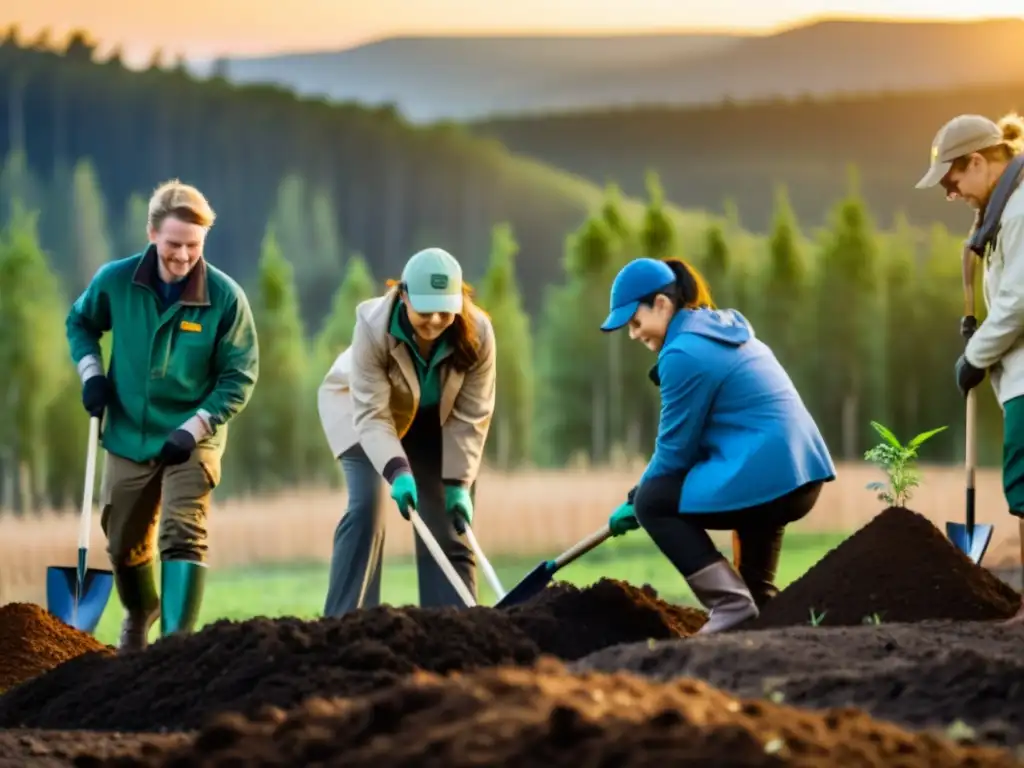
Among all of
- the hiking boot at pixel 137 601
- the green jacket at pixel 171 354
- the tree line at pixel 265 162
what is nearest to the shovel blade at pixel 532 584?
the green jacket at pixel 171 354

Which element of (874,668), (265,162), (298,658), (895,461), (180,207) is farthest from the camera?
(265,162)

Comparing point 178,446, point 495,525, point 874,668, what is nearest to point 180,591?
point 178,446

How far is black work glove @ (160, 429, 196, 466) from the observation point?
6.82 m

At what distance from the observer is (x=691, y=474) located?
20.3 feet

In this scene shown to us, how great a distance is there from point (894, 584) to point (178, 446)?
276cm

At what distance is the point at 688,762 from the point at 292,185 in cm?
3983

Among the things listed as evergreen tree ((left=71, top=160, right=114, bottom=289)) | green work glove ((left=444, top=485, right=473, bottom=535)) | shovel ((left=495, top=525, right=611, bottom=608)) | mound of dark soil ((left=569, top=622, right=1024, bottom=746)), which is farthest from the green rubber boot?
evergreen tree ((left=71, top=160, right=114, bottom=289))

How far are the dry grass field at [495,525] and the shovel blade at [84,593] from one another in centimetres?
751

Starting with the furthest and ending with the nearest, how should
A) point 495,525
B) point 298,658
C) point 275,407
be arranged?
1. point 275,407
2. point 495,525
3. point 298,658

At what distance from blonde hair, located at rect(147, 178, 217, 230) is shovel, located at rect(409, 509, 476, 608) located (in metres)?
1.40

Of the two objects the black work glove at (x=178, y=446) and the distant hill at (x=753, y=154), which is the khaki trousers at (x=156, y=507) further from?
the distant hill at (x=753, y=154)

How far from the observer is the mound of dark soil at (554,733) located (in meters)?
3.17

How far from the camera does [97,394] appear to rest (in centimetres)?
705

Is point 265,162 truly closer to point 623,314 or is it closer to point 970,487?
point 970,487
